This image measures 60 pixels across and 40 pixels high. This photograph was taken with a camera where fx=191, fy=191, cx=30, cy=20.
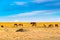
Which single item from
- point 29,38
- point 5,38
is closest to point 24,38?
point 29,38

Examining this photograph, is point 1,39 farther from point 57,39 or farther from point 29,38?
point 57,39

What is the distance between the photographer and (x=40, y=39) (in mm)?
23125

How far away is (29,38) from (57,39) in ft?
11.4

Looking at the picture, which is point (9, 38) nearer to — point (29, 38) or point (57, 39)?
point (29, 38)

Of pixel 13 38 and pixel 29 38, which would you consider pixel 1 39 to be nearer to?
pixel 13 38

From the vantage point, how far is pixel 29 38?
23.6 metres

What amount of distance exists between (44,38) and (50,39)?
121 cm

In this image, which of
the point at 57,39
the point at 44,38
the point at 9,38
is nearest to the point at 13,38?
the point at 9,38

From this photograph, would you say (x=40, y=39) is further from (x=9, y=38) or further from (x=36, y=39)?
(x=9, y=38)

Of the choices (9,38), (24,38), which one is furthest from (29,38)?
(9,38)

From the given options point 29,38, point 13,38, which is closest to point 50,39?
point 29,38

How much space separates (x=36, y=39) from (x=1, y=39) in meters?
4.26

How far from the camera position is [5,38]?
23891mm

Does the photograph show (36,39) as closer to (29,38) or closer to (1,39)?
(29,38)
